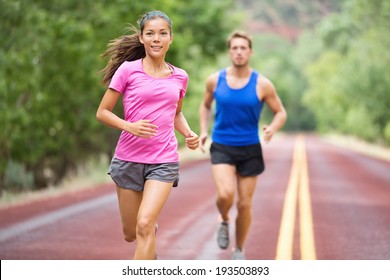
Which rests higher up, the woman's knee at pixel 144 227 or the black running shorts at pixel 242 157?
the woman's knee at pixel 144 227

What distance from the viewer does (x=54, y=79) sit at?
55.8 ft

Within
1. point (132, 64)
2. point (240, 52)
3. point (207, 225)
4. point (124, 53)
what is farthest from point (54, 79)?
point (132, 64)

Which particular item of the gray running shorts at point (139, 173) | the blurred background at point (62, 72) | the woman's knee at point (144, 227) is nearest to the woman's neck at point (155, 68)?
the gray running shorts at point (139, 173)

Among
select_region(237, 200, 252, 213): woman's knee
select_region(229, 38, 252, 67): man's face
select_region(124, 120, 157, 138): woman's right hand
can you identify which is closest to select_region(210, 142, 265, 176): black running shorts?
select_region(237, 200, 252, 213): woman's knee

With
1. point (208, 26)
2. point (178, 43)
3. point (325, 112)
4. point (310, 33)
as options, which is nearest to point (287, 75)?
point (310, 33)

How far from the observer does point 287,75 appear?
12825 centimetres

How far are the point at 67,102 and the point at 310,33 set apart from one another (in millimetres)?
137099

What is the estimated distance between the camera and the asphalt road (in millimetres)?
8562

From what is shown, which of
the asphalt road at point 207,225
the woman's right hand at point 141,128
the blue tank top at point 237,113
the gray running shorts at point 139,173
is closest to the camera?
the woman's right hand at point 141,128

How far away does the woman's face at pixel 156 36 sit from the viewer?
5.33 m

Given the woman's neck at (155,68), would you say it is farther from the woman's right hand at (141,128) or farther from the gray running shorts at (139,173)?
the gray running shorts at (139,173)

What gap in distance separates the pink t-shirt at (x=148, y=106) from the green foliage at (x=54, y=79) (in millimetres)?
9486

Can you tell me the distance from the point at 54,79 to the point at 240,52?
991 cm

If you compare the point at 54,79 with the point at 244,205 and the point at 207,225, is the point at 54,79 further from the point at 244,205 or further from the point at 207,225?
the point at 244,205
